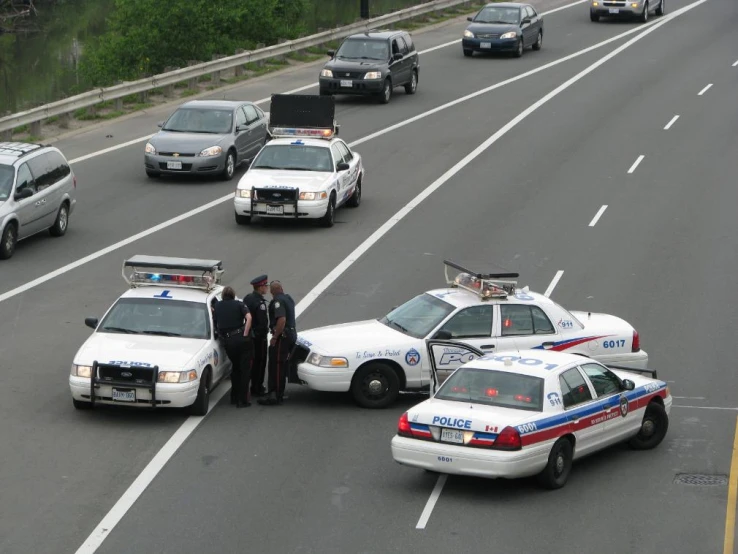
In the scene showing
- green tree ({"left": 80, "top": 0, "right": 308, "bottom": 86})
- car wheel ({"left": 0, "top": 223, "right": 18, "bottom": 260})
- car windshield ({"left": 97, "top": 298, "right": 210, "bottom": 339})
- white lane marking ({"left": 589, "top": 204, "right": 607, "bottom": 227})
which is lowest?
green tree ({"left": 80, "top": 0, "right": 308, "bottom": 86})

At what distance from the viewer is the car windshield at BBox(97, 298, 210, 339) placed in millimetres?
17359

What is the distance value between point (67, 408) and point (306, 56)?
1219 inches

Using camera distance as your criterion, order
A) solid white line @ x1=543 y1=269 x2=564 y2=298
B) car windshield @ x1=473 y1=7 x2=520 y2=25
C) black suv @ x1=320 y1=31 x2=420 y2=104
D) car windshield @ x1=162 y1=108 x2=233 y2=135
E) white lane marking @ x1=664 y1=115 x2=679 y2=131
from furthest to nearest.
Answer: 1. car windshield @ x1=473 y1=7 x2=520 y2=25
2. black suv @ x1=320 y1=31 x2=420 y2=104
3. white lane marking @ x1=664 y1=115 x2=679 y2=131
4. car windshield @ x1=162 y1=108 x2=233 y2=135
5. solid white line @ x1=543 y1=269 x2=564 y2=298

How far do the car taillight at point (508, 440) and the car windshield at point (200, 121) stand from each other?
18.3 meters

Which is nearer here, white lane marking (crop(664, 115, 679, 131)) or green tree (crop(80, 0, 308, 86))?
white lane marking (crop(664, 115, 679, 131))

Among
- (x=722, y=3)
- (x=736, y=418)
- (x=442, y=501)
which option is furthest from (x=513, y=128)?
(x=722, y=3)

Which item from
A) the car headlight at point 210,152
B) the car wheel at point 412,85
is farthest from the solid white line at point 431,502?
the car wheel at point 412,85

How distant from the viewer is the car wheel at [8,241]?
2398 centimetres

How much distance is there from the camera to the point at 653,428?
1605cm

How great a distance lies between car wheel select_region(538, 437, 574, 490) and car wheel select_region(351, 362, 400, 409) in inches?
123

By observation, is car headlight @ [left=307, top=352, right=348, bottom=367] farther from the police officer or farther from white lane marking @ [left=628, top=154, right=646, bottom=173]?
white lane marking @ [left=628, top=154, right=646, bottom=173]

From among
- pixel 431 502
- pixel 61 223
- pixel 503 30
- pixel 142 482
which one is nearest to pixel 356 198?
pixel 61 223

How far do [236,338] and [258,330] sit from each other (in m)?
0.58

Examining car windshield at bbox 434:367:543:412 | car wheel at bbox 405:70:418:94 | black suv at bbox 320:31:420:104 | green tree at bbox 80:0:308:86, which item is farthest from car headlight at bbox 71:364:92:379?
green tree at bbox 80:0:308:86
